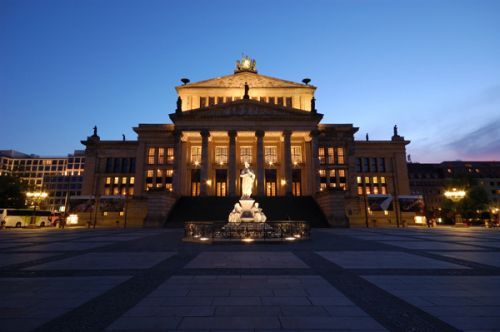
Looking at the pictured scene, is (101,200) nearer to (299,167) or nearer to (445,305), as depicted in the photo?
(299,167)

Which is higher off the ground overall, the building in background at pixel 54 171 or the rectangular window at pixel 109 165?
the building in background at pixel 54 171

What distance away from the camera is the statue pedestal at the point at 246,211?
2101 centimetres

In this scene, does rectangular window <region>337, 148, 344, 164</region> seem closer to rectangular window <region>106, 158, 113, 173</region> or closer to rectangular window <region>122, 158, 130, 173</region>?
rectangular window <region>122, 158, 130, 173</region>

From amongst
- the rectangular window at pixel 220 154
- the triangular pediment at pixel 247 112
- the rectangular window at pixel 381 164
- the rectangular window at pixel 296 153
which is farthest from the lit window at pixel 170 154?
the rectangular window at pixel 381 164

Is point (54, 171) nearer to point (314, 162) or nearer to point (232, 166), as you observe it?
point (232, 166)

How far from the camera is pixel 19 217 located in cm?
4703

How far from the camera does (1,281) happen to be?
7613 millimetres

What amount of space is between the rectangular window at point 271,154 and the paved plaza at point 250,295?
45243mm

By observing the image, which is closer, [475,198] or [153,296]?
[153,296]

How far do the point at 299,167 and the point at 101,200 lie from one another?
36.2 m

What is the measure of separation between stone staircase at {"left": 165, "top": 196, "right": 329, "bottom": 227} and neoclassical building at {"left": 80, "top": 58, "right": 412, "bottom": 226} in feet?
3.75

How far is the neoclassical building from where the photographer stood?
156 feet

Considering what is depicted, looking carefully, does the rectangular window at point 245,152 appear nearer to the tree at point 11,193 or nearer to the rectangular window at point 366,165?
the rectangular window at point 366,165

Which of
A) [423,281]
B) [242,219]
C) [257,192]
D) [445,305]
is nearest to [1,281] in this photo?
[445,305]
